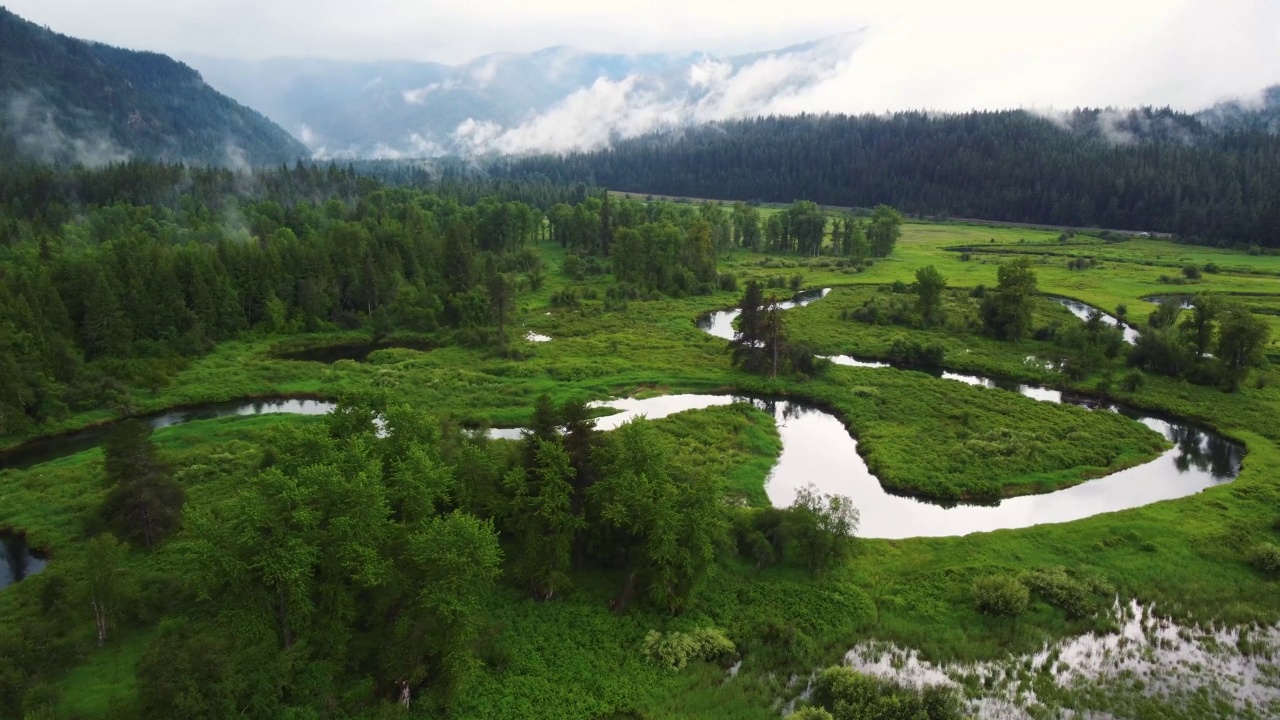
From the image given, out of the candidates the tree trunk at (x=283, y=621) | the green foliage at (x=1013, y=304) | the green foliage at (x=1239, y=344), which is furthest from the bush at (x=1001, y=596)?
the green foliage at (x=1013, y=304)

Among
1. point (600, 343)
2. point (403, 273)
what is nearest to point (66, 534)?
point (600, 343)

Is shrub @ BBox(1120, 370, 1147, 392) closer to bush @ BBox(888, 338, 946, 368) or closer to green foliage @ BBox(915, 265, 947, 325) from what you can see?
bush @ BBox(888, 338, 946, 368)

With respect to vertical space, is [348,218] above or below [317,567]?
above

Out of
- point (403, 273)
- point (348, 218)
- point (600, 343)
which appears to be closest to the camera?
point (600, 343)

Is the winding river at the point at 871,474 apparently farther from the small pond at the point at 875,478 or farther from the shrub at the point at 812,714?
the shrub at the point at 812,714

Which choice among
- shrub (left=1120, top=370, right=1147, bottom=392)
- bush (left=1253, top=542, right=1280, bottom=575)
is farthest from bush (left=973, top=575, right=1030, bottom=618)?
shrub (left=1120, top=370, right=1147, bottom=392)

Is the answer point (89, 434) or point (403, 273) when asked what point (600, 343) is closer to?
point (403, 273)

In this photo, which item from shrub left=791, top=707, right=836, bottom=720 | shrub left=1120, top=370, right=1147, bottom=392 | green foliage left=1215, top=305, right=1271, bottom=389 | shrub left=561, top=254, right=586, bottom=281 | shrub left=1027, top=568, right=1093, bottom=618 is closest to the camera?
shrub left=791, top=707, right=836, bottom=720

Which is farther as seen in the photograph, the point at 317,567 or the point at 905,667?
the point at 905,667
